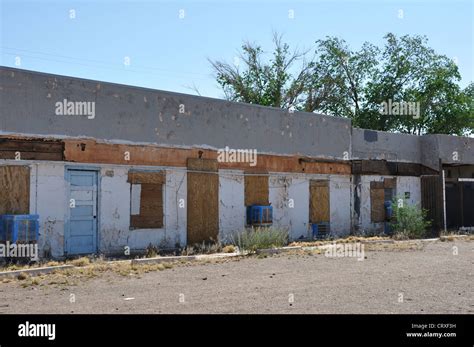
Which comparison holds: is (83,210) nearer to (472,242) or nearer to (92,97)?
(92,97)

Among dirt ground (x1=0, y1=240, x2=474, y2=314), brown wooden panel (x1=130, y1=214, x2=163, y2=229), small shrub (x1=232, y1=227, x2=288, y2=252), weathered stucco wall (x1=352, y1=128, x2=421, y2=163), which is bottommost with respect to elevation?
dirt ground (x1=0, y1=240, x2=474, y2=314)

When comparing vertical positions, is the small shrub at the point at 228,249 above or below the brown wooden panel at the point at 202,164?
below

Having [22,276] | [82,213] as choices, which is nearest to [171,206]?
[82,213]

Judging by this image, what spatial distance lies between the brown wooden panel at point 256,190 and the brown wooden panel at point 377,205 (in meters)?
5.55

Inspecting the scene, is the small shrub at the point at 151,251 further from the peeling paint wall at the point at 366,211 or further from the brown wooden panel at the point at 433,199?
the brown wooden panel at the point at 433,199

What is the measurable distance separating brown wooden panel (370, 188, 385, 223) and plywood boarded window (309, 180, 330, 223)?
2.61m

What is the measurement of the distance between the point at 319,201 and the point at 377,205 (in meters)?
3.37

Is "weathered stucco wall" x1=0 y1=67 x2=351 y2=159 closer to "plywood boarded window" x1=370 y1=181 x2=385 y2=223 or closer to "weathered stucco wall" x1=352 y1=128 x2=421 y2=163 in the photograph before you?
"weathered stucco wall" x1=352 y1=128 x2=421 y2=163

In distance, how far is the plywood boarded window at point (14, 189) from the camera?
1310cm

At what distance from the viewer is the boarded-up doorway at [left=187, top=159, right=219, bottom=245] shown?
16719 mm

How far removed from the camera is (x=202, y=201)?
16984 mm

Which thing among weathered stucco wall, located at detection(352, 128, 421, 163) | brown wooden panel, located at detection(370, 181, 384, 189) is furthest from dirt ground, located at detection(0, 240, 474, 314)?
weathered stucco wall, located at detection(352, 128, 421, 163)

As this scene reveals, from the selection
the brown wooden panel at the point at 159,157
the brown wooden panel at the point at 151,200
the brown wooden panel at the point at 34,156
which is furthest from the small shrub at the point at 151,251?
the brown wooden panel at the point at 34,156

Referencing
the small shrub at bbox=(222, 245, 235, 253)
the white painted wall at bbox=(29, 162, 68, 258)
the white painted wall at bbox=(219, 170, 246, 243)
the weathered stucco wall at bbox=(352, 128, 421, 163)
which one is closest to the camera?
the white painted wall at bbox=(29, 162, 68, 258)
